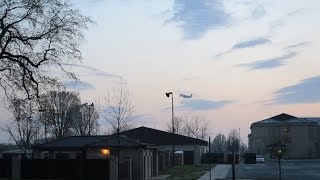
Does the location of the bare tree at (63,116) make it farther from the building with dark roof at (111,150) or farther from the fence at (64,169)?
the fence at (64,169)

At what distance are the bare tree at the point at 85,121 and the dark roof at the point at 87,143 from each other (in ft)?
164

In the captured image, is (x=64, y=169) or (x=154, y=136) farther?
(x=154, y=136)

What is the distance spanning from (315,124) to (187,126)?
116 feet

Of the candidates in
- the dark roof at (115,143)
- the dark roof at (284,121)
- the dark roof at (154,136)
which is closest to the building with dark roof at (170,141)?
the dark roof at (154,136)

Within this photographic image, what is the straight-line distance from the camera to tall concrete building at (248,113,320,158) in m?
151

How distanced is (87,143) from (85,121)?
6057 cm

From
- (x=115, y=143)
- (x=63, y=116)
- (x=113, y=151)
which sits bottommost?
(x=113, y=151)

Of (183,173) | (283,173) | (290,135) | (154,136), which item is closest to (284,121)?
(290,135)

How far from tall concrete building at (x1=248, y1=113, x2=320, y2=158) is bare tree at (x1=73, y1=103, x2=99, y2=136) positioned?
52185mm

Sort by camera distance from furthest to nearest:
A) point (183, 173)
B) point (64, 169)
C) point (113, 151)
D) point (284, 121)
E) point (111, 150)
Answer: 1. point (284, 121)
2. point (183, 173)
3. point (113, 151)
4. point (111, 150)
5. point (64, 169)

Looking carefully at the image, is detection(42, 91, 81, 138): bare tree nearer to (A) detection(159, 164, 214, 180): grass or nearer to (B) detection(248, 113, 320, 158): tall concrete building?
(A) detection(159, 164, 214, 180): grass

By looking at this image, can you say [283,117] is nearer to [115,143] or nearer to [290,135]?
[290,135]

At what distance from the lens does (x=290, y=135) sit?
15312cm

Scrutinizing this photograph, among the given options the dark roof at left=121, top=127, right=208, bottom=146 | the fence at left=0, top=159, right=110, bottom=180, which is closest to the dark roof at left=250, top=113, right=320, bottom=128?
the dark roof at left=121, top=127, right=208, bottom=146
